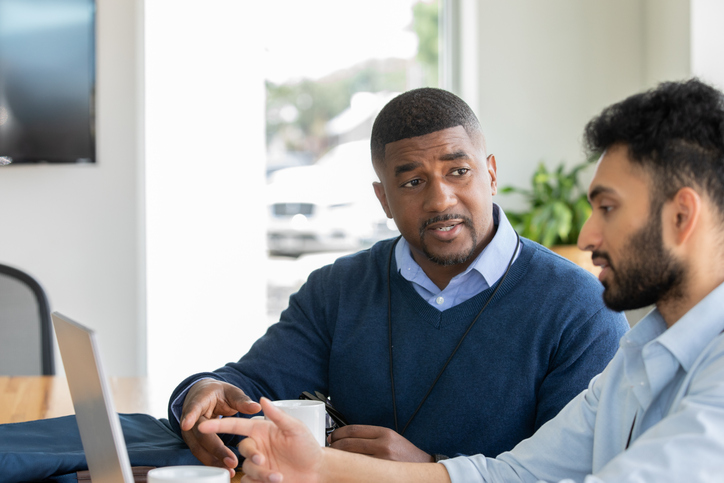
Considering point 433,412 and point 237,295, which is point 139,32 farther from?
point 433,412

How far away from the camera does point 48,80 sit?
2994mm

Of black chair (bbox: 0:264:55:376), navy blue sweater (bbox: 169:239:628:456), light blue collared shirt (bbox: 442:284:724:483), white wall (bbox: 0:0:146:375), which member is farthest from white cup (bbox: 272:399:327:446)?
white wall (bbox: 0:0:146:375)

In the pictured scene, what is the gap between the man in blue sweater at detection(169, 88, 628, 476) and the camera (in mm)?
1267

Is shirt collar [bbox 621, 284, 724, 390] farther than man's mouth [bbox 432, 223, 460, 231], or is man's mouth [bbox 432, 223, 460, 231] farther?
man's mouth [bbox 432, 223, 460, 231]

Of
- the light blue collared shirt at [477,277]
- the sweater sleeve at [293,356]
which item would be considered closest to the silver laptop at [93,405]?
the sweater sleeve at [293,356]

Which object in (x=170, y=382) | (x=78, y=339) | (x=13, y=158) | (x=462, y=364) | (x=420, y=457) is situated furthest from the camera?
(x=13, y=158)

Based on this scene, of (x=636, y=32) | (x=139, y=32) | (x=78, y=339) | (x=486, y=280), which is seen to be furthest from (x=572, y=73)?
(x=78, y=339)

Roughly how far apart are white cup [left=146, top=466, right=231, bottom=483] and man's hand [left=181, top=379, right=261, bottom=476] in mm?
393

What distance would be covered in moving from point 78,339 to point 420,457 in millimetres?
651

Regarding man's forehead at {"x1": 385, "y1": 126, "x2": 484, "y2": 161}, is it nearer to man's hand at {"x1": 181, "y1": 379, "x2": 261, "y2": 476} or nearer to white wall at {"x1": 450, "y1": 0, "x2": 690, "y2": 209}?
man's hand at {"x1": 181, "y1": 379, "x2": 261, "y2": 476}

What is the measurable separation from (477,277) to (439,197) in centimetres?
18

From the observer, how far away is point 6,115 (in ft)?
9.69

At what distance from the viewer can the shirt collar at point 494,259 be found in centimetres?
138

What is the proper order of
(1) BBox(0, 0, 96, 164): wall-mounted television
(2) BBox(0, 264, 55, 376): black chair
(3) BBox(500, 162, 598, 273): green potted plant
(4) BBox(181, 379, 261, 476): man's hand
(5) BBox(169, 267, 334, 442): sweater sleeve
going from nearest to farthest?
(4) BBox(181, 379, 261, 476): man's hand → (5) BBox(169, 267, 334, 442): sweater sleeve → (2) BBox(0, 264, 55, 376): black chair → (1) BBox(0, 0, 96, 164): wall-mounted television → (3) BBox(500, 162, 598, 273): green potted plant
